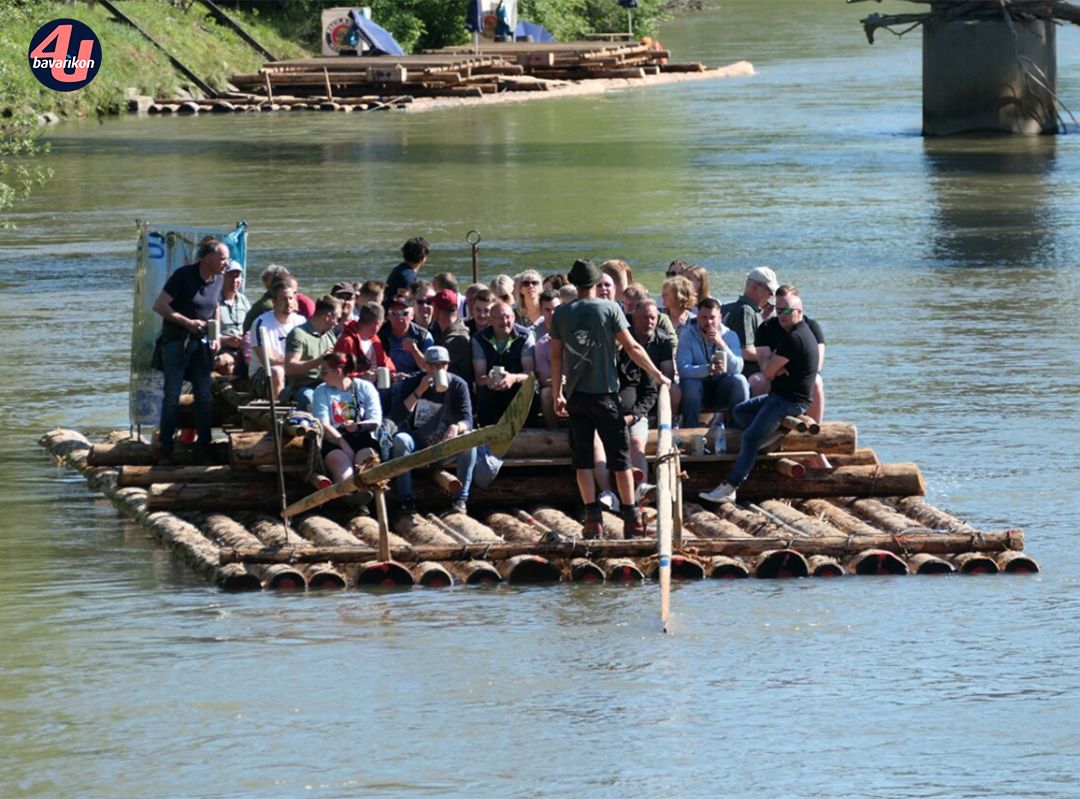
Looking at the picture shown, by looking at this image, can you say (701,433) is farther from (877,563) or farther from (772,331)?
(877,563)

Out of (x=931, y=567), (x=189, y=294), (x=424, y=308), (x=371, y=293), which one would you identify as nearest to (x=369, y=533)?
(x=424, y=308)

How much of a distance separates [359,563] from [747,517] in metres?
2.65

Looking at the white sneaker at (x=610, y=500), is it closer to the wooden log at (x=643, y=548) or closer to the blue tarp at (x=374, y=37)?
the wooden log at (x=643, y=548)

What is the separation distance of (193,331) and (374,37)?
2068 inches

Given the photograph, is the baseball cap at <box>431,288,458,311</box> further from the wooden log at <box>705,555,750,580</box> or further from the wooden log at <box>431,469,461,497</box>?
the wooden log at <box>705,555,750,580</box>

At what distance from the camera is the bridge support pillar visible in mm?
49688

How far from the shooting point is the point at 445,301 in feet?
53.3

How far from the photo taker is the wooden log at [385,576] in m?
14.1

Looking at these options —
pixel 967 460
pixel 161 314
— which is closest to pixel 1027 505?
pixel 967 460

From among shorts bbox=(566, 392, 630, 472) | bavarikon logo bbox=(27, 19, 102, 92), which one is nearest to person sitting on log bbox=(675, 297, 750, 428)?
shorts bbox=(566, 392, 630, 472)

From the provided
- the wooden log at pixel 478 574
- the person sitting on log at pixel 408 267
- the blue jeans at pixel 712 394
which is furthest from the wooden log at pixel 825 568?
the person sitting on log at pixel 408 267

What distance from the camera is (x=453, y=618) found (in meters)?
13.6

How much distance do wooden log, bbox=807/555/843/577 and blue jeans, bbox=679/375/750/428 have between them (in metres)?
1.71

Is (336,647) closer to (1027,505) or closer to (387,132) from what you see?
(1027,505)
